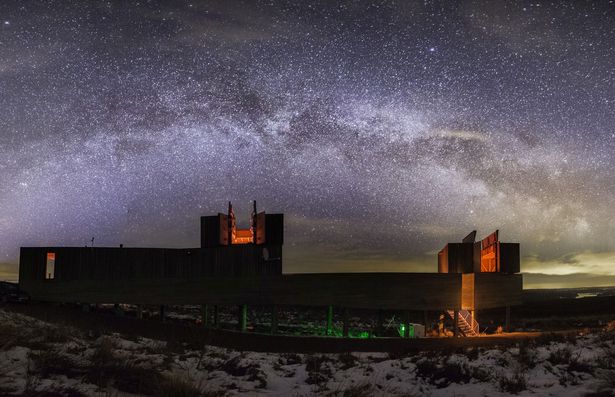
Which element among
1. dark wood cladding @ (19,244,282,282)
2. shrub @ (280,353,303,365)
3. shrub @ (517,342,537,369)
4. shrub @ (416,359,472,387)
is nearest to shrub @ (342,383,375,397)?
shrub @ (416,359,472,387)

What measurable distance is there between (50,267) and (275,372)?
119ft

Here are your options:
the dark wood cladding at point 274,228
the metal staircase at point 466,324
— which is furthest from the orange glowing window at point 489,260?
the dark wood cladding at point 274,228

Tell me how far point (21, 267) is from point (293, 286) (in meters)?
22.8

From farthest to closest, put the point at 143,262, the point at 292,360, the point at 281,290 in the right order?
the point at 143,262
the point at 281,290
the point at 292,360

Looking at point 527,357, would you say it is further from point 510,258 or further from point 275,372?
point 510,258

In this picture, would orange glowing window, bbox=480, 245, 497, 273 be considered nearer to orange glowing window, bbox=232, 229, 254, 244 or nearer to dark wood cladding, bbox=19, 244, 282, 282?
dark wood cladding, bbox=19, 244, 282, 282

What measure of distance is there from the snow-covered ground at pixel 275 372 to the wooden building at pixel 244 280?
80.4 feet

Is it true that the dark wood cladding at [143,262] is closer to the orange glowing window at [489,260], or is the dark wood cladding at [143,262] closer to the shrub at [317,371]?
the orange glowing window at [489,260]

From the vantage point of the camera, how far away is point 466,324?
129 feet

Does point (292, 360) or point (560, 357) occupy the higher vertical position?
point (560, 357)

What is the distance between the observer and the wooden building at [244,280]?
3900 cm

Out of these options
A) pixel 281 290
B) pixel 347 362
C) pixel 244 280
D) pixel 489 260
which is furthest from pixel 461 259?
pixel 347 362

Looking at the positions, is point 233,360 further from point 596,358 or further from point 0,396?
point 596,358

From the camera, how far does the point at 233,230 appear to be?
4516 cm
